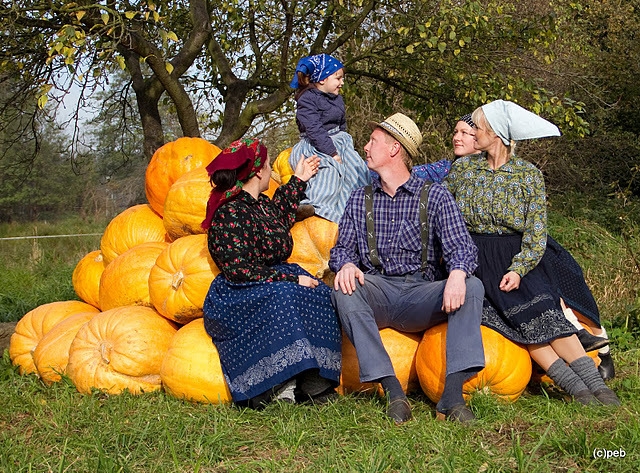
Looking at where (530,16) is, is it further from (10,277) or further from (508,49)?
(10,277)

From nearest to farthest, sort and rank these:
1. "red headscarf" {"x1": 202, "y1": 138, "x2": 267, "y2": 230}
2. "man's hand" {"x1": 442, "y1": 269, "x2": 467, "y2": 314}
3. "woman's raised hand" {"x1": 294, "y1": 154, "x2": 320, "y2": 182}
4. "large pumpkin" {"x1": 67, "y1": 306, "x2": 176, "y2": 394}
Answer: "man's hand" {"x1": 442, "y1": 269, "x2": 467, "y2": 314} < "red headscarf" {"x1": 202, "y1": 138, "x2": 267, "y2": 230} < "large pumpkin" {"x1": 67, "y1": 306, "x2": 176, "y2": 394} < "woman's raised hand" {"x1": 294, "y1": 154, "x2": 320, "y2": 182}

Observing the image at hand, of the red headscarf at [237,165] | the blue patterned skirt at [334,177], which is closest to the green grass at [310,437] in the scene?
the red headscarf at [237,165]

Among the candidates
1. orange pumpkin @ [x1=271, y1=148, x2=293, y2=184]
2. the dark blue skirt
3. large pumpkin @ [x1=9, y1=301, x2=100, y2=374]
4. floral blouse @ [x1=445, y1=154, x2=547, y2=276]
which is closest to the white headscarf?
floral blouse @ [x1=445, y1=154, x2=547, y2=276]

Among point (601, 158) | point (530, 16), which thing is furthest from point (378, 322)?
point (601, 158)

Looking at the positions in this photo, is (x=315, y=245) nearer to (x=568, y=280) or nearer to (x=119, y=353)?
(x=119, y=353)

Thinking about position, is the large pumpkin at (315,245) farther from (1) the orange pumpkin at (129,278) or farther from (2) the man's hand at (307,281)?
(1) the orange pumpkin at (129,278)

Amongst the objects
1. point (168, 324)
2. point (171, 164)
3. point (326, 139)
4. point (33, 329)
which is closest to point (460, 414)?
point (168, 324)

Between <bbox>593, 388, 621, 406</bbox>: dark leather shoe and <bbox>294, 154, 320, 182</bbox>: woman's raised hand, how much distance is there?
2.06 m

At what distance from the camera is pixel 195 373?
3699mm

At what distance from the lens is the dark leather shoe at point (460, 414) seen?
10.5ft

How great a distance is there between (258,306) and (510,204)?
1.48 m

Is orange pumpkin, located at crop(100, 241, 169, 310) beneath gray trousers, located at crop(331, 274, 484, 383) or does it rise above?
above

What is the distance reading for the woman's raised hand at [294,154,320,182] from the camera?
426 cm

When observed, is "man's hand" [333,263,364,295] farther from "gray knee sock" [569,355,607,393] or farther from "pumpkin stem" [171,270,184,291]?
"gray knee sock" [569,355,607,393]
